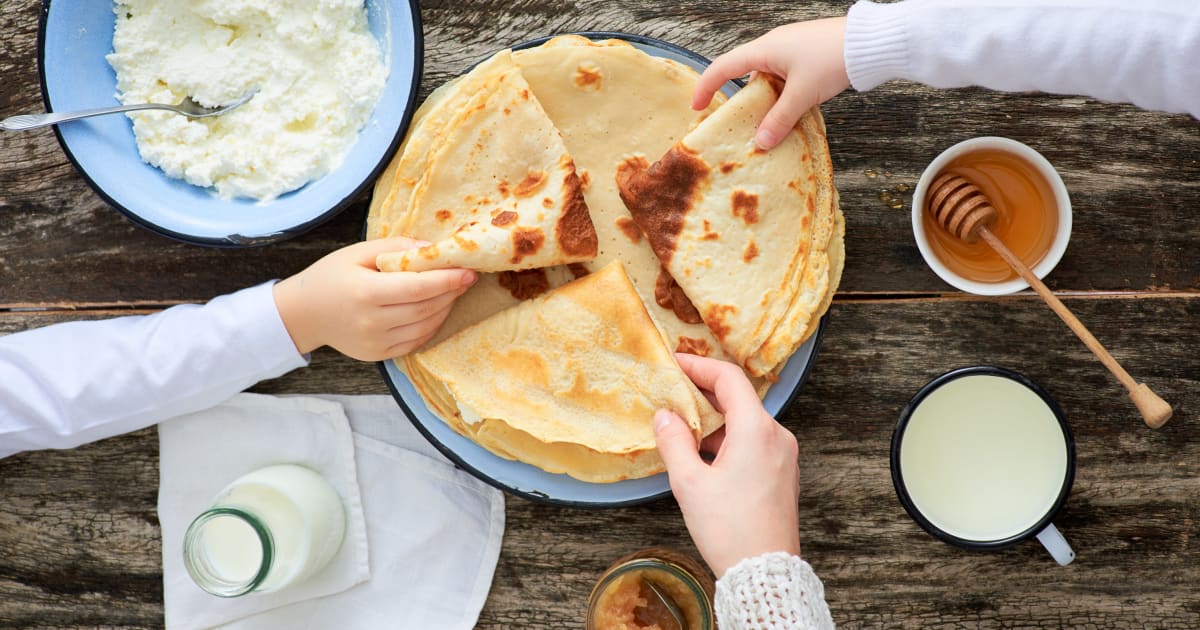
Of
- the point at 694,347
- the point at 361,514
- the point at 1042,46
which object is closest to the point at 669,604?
the point at 694,347

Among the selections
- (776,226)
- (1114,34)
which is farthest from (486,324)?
(1114,34)

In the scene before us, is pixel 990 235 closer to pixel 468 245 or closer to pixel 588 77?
pixel 588 77

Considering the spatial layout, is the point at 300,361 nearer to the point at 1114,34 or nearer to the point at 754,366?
the point at 754,366

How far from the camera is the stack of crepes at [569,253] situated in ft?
4.26

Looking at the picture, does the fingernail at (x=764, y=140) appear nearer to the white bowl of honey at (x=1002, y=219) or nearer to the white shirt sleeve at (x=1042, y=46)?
the white shirt sleeve at (x=1042, y=46)

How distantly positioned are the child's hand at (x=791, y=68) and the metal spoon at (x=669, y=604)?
0.79 m

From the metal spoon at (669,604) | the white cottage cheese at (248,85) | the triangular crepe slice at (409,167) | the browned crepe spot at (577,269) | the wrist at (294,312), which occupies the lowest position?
the metal spoon at (669,604)

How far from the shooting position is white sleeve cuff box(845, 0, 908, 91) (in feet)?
4.19

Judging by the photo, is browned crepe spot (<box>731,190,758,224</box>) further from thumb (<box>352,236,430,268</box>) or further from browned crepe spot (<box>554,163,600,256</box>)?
thumb (<box>352,236,430,268</box>)

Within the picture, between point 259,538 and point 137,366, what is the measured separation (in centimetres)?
36

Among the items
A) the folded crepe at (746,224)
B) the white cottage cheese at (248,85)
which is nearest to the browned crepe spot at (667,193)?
the folded crepe at (746,224)

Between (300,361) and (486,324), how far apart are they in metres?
0.36

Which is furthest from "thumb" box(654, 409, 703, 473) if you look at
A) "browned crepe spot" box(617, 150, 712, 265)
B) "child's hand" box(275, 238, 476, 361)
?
"child's hand" box(275, 238, 476, 361)

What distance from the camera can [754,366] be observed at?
133 centimetres
